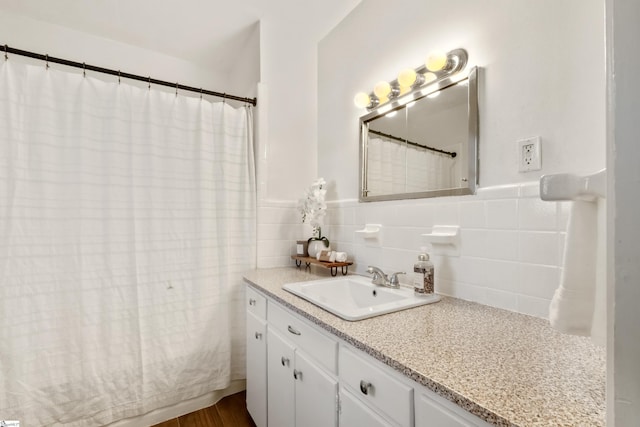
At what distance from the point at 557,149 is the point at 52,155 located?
7.05 ft

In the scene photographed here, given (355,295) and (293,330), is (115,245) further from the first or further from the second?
(355,295)

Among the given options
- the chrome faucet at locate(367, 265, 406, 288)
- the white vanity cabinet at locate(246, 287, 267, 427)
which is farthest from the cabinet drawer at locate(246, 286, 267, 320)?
the chrome faucet at locate(367, 265, 406, 288)

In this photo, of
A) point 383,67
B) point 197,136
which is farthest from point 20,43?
point 383,67

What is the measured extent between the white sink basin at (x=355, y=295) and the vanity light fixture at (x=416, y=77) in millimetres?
958

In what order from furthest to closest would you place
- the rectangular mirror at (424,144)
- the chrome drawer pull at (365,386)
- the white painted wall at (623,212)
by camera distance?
1. the rectangular mirror at (424,144)
2. the chrome drawer pull at (365,386)
3. the white painted wall at (623,212)

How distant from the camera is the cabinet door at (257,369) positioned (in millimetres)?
1427

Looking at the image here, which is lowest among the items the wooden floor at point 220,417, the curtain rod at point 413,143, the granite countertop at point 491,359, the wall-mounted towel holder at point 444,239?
the wooden floor at point 220,417

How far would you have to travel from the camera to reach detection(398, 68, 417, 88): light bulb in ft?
4.42

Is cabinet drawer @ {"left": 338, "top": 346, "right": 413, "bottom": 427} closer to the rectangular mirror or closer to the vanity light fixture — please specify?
the rectangular mirror

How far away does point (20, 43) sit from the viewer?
69.0 inches

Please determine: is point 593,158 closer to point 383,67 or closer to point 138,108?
point 383,67

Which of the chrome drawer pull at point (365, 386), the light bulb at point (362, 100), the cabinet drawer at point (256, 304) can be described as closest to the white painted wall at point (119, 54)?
the light bulb at point (362, 100)

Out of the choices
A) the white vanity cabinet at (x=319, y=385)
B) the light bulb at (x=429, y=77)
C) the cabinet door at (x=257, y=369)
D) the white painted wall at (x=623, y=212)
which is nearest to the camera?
the white painted wall at (x=623, y=212)

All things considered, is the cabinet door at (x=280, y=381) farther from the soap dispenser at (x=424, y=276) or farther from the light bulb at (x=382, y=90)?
the light bulb at (x=382, y=90)
